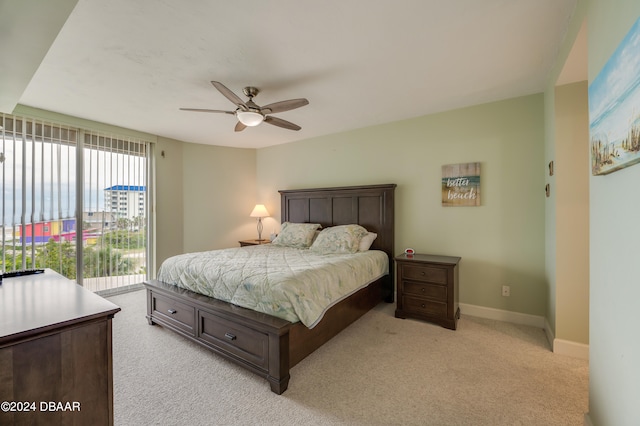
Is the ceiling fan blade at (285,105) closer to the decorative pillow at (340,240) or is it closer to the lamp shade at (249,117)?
the lamp shade at (249,117)

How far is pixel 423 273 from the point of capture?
9.86 ft

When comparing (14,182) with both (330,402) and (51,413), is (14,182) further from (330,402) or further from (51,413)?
(330,402)

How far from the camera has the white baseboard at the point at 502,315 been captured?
2896 millimetres

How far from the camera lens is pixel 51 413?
1068 millimetres

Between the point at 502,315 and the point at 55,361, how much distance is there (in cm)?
380

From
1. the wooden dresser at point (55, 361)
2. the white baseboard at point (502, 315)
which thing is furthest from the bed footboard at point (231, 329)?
the white baseboard at point (502, 315)

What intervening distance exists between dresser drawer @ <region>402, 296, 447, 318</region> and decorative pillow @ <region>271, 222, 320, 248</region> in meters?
1.59

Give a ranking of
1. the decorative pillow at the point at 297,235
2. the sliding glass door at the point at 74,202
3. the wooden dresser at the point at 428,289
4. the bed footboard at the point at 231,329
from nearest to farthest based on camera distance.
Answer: the bed footboard at the point at 231,329 → the wooden dresser at the point at 428,289 → the sliding glass door at the point at 74,202 → the decorative pillow at the point at 297,235

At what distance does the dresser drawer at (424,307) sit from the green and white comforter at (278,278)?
1.54 ft

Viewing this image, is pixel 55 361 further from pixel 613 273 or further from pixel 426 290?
pixel 426 290

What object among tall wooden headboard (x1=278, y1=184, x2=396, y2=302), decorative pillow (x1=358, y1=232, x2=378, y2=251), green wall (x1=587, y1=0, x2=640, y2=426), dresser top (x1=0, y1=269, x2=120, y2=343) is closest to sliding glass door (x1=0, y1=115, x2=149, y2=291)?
dresser top (x1=0, y1=269, x2=120, y2=343)

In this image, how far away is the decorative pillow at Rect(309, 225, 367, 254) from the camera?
352 cm

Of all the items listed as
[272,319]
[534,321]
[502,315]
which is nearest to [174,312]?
[272,319]

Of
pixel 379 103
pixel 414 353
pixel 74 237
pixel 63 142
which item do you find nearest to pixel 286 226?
pixel 379 103
